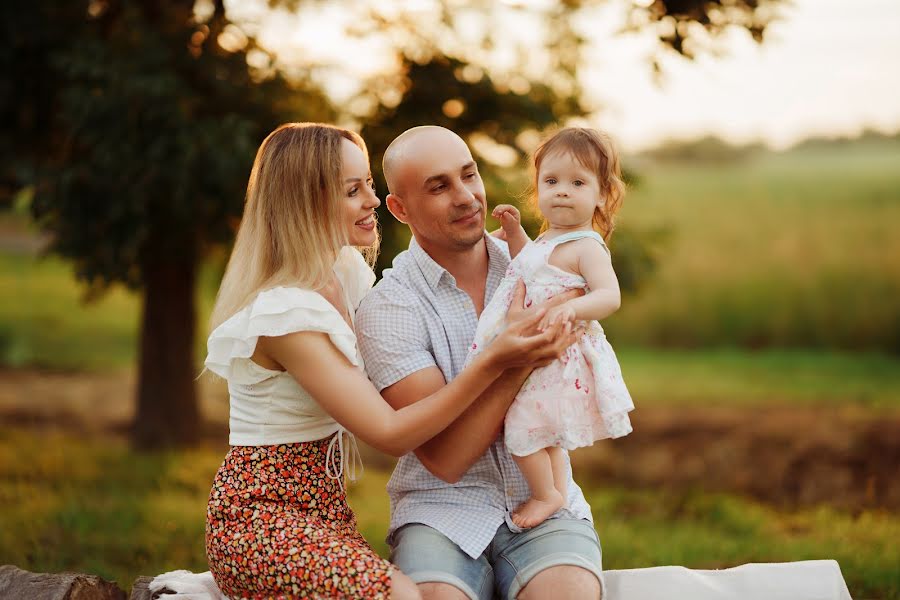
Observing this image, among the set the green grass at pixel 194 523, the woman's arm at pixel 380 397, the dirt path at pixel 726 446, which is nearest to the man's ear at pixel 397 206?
the woman's arm at pixel 380 397

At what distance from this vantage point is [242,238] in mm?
2873

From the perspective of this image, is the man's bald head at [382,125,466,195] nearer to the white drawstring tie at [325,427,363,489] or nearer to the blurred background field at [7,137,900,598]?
the white drawstring tie at [325,427,363,489]

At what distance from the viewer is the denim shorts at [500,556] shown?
279cm

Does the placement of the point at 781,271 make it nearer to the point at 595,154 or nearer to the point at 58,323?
the point at 58,323

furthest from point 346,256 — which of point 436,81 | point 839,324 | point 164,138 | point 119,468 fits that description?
point 839,324

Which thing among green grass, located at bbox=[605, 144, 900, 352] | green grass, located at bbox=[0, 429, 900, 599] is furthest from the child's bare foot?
green grass, located at bbox=[605, 144, 900, 352]

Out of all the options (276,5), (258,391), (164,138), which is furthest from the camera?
(276,5)

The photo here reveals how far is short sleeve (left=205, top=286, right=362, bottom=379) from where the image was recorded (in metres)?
2.64

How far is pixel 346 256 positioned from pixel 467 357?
538mm

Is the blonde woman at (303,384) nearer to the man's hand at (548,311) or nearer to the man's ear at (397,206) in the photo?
the man's hand at (548,311)

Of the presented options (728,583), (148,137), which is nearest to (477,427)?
(728,583)

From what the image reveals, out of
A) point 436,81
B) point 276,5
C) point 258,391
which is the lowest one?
point 258,391

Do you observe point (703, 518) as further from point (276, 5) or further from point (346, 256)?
point (276, 5)

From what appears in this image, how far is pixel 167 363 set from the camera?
7.19m
